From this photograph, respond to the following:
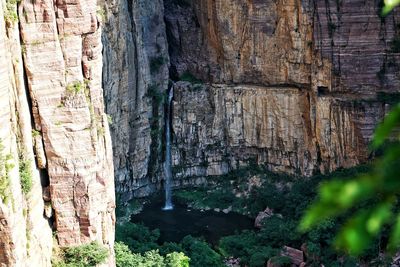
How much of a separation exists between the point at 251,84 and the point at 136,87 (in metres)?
5.42

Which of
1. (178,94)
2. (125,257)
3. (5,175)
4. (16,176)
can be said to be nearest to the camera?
(5,175)

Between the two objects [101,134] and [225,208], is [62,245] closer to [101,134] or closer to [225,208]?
[101,134]

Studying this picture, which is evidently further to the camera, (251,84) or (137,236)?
(251,84)

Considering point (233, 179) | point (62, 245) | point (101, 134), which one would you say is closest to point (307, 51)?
point (233, 179)

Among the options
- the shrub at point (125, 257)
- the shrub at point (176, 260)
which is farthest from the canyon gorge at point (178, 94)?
the shrub at point (176, 260)

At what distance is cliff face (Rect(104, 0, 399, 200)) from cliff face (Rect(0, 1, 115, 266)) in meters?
9.45

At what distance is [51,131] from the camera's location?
17656mm

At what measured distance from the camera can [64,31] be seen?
17.5 metres

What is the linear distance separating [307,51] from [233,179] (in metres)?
7.30

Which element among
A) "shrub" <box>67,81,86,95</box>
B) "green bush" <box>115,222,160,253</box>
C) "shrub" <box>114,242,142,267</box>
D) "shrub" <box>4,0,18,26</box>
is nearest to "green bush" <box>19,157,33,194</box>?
"shrub" <box>67,81,86,95</box>

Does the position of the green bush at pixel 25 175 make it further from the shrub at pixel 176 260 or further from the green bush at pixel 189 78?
the green bush at pixel 189 78

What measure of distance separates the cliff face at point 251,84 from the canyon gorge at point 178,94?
56 millimetres

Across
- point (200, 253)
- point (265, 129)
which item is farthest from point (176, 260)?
point (265, 129)

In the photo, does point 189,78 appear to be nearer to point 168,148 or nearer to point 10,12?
point 168,148
